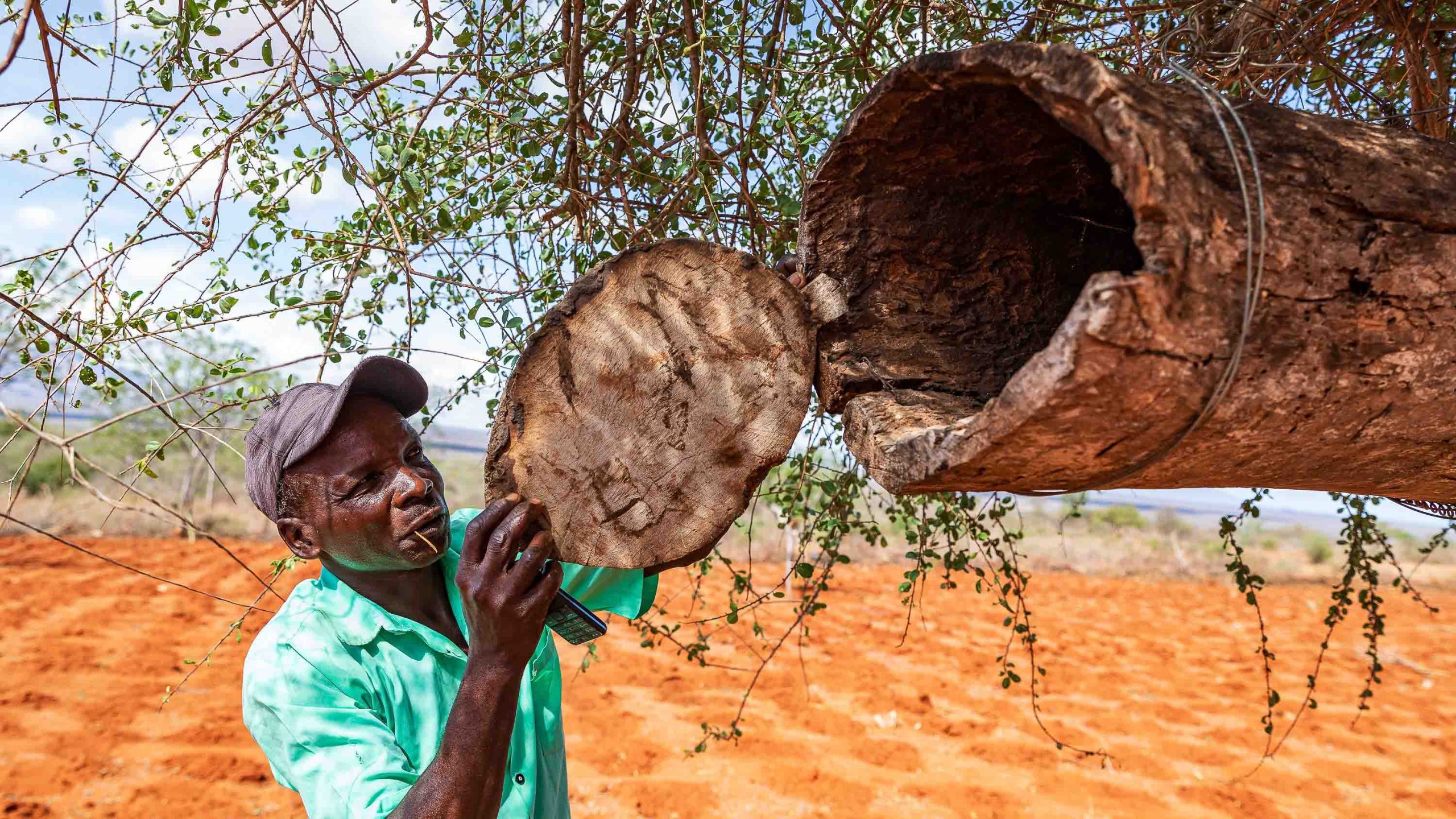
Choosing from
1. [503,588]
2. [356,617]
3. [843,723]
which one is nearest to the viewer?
[503,588]

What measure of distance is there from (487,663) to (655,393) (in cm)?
51

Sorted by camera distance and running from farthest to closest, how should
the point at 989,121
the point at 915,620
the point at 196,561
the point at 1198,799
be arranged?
the point at 196,561, the point at 915,620, the point at 1198,799, the point at 989,121

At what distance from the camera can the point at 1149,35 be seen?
266cm

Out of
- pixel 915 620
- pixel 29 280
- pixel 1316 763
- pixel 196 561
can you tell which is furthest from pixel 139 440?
pixel 1316 763

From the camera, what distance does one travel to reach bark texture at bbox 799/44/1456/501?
1.01 meters

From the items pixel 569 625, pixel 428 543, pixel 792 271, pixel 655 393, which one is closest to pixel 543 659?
pixel 569 625

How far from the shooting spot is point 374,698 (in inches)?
64.6

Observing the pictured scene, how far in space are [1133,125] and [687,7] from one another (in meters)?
1.41

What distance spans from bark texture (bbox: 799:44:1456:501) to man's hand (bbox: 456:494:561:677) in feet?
1.77

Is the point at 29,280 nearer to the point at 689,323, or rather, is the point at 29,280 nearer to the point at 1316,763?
the point at 689,323

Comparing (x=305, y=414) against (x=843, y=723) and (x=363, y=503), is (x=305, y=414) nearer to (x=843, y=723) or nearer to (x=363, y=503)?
(x=363, y=503)

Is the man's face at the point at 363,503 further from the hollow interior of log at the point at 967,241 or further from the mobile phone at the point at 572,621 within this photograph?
the hollow interior of log at the point at 967,241

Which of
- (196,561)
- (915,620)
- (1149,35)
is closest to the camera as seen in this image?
(1149,35)

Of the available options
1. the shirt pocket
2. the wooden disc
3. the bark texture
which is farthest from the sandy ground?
the bark texture
